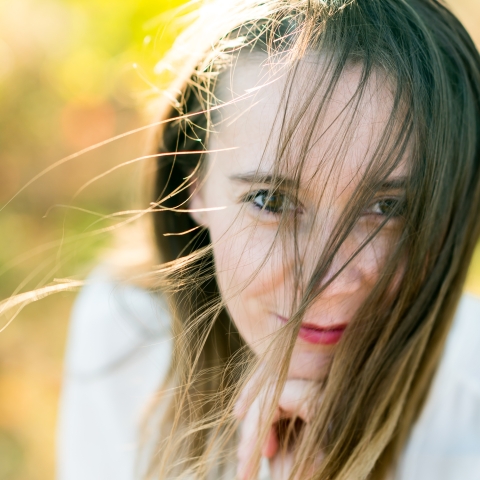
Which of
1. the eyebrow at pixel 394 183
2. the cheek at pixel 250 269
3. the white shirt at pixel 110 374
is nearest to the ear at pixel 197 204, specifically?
the cheek at pixel 250 269

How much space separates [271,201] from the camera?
0.97 meters

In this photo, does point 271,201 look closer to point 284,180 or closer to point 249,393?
point 284,180

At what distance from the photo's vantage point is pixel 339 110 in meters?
0.88

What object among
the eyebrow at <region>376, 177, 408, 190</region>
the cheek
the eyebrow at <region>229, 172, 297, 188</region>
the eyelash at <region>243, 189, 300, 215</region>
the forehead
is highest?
the forehead

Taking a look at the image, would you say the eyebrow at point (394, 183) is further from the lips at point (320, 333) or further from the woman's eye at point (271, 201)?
the lips at point (320, 333)

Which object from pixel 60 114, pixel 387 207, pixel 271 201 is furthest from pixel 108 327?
pixel 60 114

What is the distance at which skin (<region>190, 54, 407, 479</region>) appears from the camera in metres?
0.88

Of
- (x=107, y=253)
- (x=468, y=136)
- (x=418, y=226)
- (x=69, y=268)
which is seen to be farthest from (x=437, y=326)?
(x=107, y=253)

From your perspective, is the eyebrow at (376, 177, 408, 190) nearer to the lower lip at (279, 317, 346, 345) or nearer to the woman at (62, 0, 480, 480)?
the woman at (62, 0, 480, 480)

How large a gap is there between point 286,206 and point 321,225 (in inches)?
2.7

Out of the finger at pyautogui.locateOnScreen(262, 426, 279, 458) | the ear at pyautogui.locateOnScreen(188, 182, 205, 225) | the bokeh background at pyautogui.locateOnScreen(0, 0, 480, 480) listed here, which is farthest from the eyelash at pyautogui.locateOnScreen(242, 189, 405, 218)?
the bokeh background at pyautogui.locateOnScreen(0, 0, 480, 480)

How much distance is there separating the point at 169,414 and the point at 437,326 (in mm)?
718

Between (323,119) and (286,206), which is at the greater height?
(323,119)

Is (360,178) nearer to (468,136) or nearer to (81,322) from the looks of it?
(468,136)
